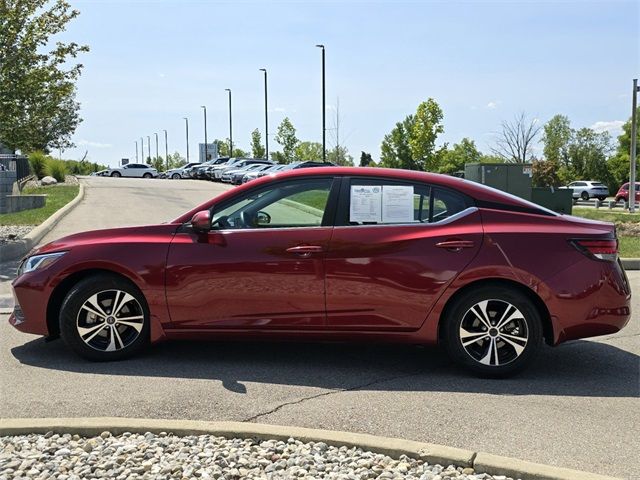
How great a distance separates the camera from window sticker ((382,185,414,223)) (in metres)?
5.20

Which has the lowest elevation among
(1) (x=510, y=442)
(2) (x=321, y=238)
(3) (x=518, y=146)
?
(1) (x=510, y=442)

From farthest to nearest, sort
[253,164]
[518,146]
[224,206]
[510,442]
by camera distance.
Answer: [518,146] < [253,164] < [224,206] < [510,442]

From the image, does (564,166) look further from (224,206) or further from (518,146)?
(224,206)

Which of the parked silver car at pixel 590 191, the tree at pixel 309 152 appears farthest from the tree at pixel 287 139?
the parked silver car at pixel 590 191

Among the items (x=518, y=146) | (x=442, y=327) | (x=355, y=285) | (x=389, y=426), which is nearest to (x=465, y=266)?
(x=442, y=327)

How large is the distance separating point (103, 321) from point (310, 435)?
2330 mm

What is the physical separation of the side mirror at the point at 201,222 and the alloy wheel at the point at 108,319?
76 cm

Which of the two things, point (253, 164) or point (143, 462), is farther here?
point (253, 164)

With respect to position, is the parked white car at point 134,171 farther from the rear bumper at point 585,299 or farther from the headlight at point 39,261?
→ the rear bumper at point 585,299

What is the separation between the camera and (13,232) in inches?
549

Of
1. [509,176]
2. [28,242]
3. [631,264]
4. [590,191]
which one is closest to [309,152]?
[590,191]

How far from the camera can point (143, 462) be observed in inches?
137

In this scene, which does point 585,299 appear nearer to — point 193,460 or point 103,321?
point 193,460

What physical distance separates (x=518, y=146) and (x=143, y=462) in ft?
209
